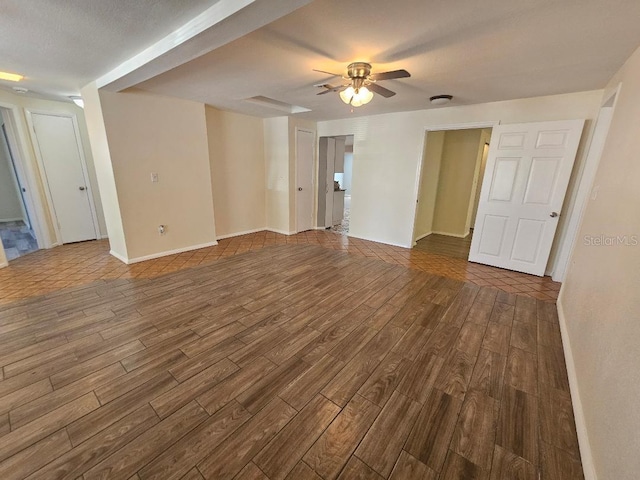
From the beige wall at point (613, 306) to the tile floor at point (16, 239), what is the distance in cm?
658

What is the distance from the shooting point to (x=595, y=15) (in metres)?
1.69

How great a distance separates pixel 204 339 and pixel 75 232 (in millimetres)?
4518

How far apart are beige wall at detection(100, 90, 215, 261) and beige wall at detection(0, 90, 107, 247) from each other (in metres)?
1.97

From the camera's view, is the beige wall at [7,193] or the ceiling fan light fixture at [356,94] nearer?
the ceiling fan light fixture at [356,94]

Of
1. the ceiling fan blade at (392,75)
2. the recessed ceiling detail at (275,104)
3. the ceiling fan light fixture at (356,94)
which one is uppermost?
the recessed ceiling detail at (275,104)

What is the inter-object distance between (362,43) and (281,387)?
2.68 metres

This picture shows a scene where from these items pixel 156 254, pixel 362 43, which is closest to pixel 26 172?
pixel 156 254

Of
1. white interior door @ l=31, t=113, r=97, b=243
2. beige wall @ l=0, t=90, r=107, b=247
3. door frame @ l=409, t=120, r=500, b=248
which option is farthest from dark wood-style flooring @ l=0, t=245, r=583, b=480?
white interior door @ l=31, t=113, r=97, b=243

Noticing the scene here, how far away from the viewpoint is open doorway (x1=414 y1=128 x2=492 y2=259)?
5387mm

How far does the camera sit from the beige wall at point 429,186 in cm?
521

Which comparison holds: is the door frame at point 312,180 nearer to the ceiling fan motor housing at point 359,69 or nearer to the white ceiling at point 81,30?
the ceiling fan motor housing at point 359,69

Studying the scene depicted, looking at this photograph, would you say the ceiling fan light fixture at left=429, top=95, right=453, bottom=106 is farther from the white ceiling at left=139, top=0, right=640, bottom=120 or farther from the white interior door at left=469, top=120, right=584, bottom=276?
the white interior door at left=469, top=120, right=584, bottom=276

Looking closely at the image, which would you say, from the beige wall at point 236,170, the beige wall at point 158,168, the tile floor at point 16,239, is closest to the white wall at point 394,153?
the beige wall at point 236,170

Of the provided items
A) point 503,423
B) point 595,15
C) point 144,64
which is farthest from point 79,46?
point 503,423
